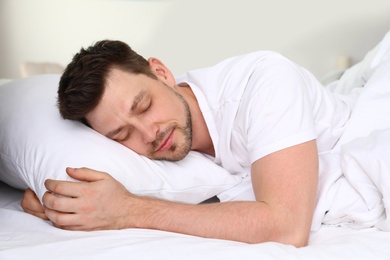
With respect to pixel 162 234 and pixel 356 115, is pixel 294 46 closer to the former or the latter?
pixel 356 115

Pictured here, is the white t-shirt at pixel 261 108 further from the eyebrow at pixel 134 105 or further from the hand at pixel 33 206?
the hand at pixel 33 206

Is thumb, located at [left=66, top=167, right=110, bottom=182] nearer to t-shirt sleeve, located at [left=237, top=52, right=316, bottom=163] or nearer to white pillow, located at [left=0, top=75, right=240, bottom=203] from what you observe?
white pillow, located at [left=0, top=75, right=240, bottom=203]

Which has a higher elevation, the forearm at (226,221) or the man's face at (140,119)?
the man's face at (140,119)

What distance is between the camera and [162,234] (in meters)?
1.01

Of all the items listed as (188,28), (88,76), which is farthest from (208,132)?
(188,28)

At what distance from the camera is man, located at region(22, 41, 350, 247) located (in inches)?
41.5

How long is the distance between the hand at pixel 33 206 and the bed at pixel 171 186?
2 centimetres

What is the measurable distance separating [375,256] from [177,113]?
2.00 ft

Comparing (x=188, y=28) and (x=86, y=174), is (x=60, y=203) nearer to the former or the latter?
(x=86, y=174)

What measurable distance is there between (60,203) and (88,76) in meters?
0.36

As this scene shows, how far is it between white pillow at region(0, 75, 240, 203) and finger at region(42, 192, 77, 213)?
7cm

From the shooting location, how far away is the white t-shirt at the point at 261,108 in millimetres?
1133

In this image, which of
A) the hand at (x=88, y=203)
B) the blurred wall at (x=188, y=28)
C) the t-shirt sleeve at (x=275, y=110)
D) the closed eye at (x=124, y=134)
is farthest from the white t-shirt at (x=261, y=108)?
the blurred wall at (x=188, y=28)

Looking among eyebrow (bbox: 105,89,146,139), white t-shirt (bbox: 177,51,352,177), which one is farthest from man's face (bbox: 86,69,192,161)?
white t-shirt (bbox: 177,51,352,177)
